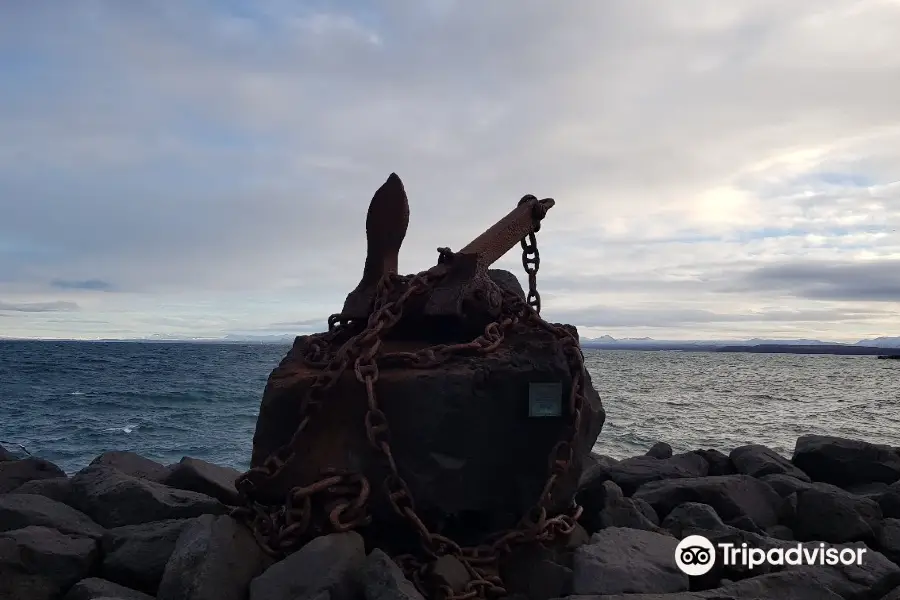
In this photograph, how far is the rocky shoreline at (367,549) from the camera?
2.79 meters

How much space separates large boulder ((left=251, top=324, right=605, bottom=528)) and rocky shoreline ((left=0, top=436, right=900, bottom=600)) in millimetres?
292

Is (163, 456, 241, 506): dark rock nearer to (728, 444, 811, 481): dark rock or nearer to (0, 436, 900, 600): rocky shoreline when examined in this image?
(0, 436, 900, 600): rocky shoreline

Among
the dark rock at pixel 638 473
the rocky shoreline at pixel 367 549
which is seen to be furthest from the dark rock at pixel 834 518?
the dark rock at pixel 638 473

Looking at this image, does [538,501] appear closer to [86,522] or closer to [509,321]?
[509,321]

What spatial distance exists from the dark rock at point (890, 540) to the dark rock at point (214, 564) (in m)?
4.07

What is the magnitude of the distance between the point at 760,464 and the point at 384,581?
543 cm

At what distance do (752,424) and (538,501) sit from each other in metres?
15.3

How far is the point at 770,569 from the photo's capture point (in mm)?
3479

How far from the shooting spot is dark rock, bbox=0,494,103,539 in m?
3.73

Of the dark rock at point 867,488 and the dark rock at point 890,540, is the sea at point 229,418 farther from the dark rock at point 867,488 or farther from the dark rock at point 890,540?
the dark rock at point 890,540

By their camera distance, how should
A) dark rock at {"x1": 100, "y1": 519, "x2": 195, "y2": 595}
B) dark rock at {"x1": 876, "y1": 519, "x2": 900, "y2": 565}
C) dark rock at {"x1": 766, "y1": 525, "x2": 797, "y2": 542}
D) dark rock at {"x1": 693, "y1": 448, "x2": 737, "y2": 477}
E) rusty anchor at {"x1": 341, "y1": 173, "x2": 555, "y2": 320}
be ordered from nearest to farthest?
dark rock at {"x1": 100, "y1": 519, "x2": 195, "y2": 595} → rusty anchor at {"x1": 341, "y1": 173, "x2": 555, "y2": 320} → dark rock at {"x1": 876, "y1": 519, "x2": 900, "y2": 565} → dark rock at {"x1": 766, "y1": 525, "x2": 797, "y2": 542} → dark rock at {"x1": 693, "y1": 448, "x2": 737, "y2": 477}

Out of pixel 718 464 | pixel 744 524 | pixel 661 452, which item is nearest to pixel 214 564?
pixel 744 524

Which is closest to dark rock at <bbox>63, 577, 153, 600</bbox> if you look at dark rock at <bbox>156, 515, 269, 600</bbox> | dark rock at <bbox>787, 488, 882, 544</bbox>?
dark rock at <bbox>156, 515, 269, 600</bbox>

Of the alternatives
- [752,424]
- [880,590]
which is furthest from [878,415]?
[880,590]
